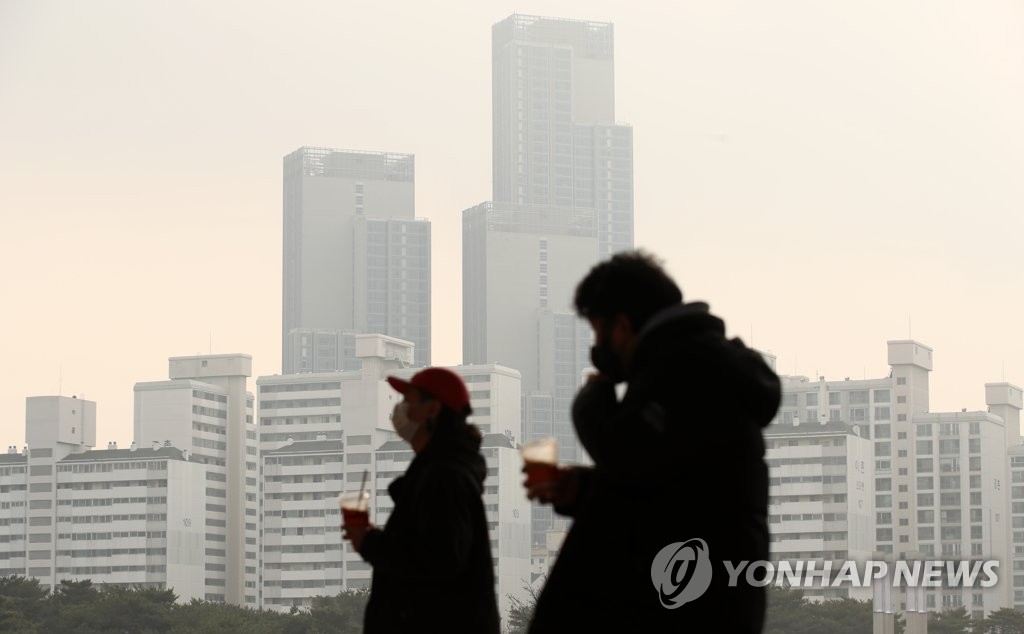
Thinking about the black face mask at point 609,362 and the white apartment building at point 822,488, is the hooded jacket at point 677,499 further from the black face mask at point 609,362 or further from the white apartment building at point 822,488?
the white apartment building at point 822,488

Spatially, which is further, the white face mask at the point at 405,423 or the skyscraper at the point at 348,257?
the skyscraper at the point at 348,257

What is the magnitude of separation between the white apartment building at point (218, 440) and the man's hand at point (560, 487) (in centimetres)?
7029

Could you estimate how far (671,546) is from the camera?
1919 millimetres

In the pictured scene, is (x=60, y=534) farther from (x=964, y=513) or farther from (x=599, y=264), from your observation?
(x=599, y=264)

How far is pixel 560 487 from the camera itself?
79.8 inches

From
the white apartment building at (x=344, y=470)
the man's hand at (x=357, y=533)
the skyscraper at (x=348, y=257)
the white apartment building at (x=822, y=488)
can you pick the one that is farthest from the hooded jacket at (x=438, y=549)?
the skyscraper at (x=348, y=257)

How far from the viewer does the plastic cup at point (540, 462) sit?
2.04 m

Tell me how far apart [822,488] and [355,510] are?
6685 cm

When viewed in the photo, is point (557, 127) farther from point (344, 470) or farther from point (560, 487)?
point (560, 487)

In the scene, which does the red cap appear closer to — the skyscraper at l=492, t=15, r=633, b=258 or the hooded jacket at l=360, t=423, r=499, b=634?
the hooded jacket at l=360, t=423, r=499, b=634

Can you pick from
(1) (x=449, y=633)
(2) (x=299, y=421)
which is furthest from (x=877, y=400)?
(1) (x=449, y=633)

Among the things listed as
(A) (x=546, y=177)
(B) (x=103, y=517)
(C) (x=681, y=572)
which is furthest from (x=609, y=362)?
(A) (x=546, y=177)

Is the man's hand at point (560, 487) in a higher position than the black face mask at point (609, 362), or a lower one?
lower

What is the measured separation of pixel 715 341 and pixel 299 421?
79.1 m
